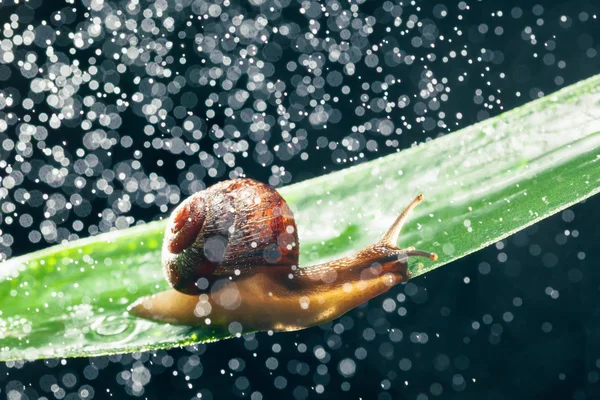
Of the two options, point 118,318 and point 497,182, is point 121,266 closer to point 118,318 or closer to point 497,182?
point 118,318

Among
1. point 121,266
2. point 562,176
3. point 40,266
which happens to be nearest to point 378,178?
point 562,176

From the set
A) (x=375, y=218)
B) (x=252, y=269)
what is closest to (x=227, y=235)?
(x=252, y=269)

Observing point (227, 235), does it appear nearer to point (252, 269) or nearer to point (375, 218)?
point (252, 269)
